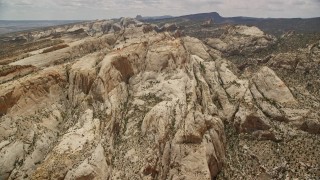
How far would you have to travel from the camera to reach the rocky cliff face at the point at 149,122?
64188mm

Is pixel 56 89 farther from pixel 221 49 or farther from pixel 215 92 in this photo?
pixel 221 49

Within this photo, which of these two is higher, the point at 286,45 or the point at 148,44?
the point at 148,44

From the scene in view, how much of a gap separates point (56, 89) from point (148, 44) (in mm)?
31037

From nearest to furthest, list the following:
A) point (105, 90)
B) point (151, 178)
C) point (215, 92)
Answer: point (151, 178) < point (105, 90) < point (215, 92)

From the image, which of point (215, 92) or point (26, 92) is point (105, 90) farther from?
point (215, 92)

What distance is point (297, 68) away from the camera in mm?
112812

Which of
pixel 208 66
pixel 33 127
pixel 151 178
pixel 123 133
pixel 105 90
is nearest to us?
pixel 151 178

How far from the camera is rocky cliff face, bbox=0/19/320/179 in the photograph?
6419 cm

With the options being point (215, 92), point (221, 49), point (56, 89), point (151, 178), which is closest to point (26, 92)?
point (56, 89)

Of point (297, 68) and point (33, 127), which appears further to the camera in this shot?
point (297, 68)

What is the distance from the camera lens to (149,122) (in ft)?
235

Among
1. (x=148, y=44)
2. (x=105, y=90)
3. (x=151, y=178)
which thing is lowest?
(x=151, y=178)

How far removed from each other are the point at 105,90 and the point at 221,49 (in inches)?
4719

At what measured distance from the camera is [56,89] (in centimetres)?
7944
